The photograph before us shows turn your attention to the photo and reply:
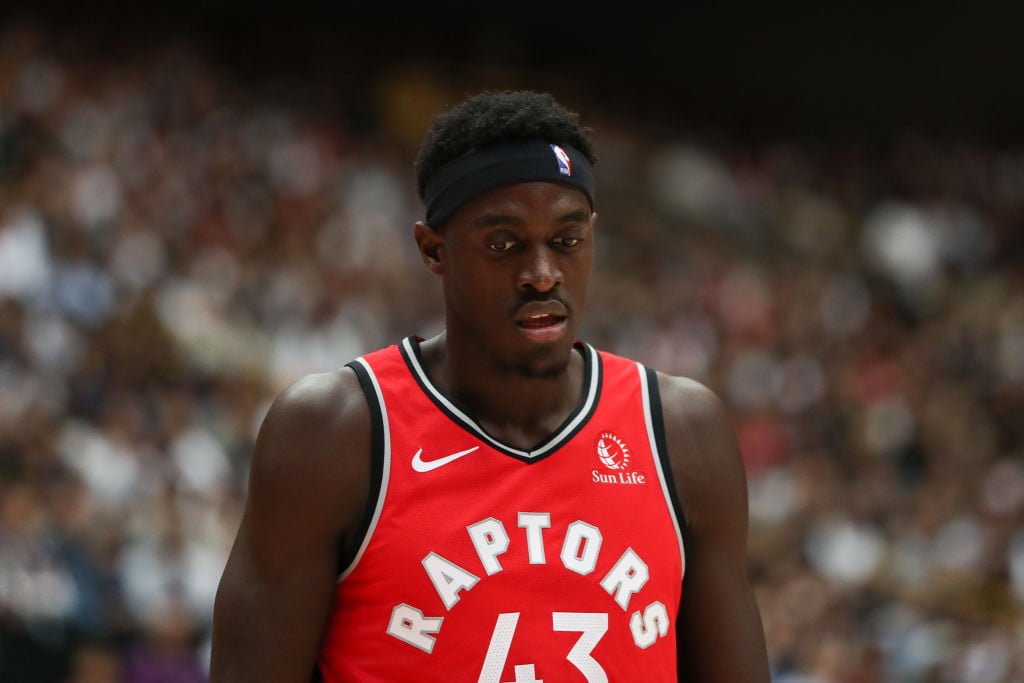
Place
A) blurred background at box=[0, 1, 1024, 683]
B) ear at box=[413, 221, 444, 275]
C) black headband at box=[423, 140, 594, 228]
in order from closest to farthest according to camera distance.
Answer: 1. black headband at box=[423, 140, 594, 228]
2. ear at box=[413, 221, 444, 275]
3. blurred background at box=[0, 1, 1024, 683]

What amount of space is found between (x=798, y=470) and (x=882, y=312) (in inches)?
137

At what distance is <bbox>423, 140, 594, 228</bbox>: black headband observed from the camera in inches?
110

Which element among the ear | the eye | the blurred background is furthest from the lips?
the blurred background

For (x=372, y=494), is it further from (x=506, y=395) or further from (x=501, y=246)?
(x=501, y=246)

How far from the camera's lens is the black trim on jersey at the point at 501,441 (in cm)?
288

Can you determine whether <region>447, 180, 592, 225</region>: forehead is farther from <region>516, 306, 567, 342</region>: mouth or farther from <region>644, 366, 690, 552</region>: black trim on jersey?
<region>644, 366, 690, 552</region>: black trim on jersey

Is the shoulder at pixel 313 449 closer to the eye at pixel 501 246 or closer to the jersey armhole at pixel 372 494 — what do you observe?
the jersey armhole at pixel 372 494

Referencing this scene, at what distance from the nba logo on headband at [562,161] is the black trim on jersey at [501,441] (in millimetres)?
502

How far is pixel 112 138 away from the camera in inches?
451

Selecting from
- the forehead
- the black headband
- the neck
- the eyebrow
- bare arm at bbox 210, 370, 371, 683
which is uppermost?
the black headband

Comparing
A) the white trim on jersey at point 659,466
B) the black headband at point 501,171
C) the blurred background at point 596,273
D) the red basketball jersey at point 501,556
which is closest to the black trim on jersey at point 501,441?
the red basketball jersey at point 501,556

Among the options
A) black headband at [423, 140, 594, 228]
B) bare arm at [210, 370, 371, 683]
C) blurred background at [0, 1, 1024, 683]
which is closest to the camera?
bare arm at [210, 370, 371, 683]

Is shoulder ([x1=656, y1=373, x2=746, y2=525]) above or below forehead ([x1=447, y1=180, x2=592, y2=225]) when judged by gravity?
below

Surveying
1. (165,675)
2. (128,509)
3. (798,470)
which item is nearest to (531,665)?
(165,675)
